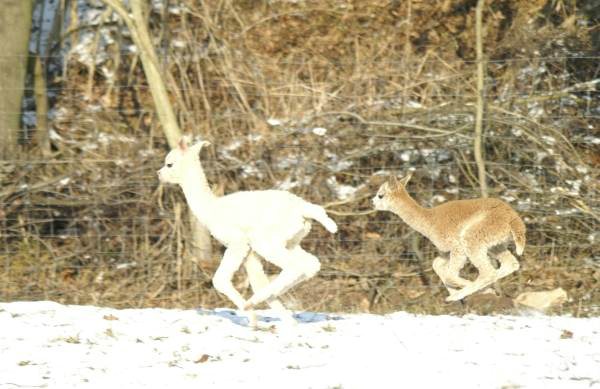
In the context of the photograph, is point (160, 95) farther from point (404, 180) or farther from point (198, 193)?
point (198, 193)

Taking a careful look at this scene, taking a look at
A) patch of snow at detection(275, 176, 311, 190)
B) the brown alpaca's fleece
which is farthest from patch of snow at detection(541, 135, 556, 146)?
patch of snow at detection(275, 176, 311, 190)

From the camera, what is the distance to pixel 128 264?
32.4 ft

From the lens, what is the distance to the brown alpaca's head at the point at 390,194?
9.29 meters

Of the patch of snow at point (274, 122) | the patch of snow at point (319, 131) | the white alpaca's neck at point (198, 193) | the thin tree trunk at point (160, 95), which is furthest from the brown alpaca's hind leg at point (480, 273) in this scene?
the thin tree trunk at point (160, 95)

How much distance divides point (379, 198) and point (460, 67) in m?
2.33

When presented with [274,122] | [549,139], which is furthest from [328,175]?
[549,139]

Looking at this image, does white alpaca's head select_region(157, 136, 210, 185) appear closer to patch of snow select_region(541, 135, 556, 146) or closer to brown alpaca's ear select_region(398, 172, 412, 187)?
brown alpaca's ear select_region(398, 172, 412, 187)

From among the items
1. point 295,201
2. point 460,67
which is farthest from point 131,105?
point 295,201

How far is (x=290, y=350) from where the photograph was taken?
6664 mm

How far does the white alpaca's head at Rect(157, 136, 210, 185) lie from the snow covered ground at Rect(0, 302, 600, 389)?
40.8 inches

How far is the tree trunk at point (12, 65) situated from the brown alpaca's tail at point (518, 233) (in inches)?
178

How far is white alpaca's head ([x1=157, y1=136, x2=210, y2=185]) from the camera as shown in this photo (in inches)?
311

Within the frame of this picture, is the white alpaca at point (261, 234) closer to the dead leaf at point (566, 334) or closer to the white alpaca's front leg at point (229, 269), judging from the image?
the white alpaca's front leg at point (229, 269)

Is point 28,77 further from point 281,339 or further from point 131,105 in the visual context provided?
point 281,339
